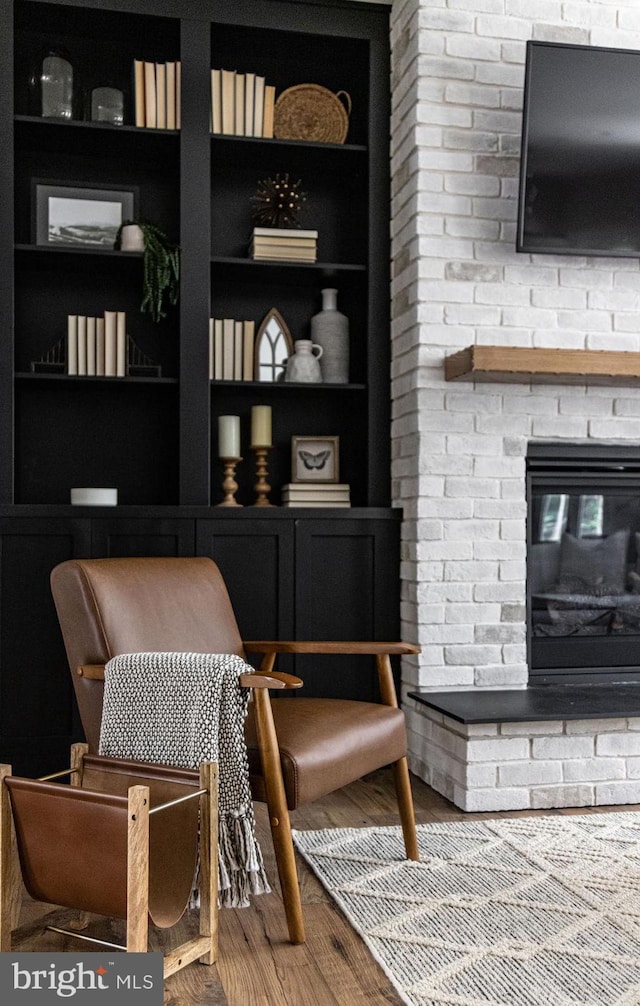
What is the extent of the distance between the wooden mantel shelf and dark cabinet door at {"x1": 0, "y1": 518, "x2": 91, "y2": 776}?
1435 millimetres

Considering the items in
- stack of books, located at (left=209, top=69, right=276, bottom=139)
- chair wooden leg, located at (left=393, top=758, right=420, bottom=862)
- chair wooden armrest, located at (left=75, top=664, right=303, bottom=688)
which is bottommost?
chair wooden leg, located at (left=393, top=758, right=420, bottom=862)

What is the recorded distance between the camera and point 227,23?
362 centimetres

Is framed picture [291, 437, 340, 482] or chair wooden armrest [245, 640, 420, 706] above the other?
framed picture [291, 437, 340, 482]

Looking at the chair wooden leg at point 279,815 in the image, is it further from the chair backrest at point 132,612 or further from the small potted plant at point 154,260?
the small potted plant at point 154,260

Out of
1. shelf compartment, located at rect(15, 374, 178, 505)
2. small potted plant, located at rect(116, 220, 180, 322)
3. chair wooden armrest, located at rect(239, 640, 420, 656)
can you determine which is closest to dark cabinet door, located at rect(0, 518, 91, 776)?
shelf compartment, located at rect(15, 374, 178, 505)

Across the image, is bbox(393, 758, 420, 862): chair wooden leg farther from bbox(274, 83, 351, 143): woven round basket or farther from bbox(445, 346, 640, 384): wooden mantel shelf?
bbox(274, 83, 351, 143): woven round basket

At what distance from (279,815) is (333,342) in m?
2.19

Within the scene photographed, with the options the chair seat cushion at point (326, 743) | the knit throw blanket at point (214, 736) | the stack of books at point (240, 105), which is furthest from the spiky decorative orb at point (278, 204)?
the knit throw blanket at point (214, 736)

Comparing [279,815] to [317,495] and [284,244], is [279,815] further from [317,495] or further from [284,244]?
[284,244]

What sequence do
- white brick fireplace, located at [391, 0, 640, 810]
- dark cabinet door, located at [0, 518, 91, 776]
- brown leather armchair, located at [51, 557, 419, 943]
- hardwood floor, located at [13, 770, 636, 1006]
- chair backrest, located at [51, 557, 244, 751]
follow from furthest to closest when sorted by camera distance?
white brick fireplace, located at [391, 0, 640, 810] < dark cabinet door, located at [0, 518, 91, 776] < chair backrest, located at [51, 557, 244, 751] < brown leather armchair, located at [51, 557, 419, 943] < hardwood floor, located at [13, 770, 636, 1006]

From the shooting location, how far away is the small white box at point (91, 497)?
3496 mm

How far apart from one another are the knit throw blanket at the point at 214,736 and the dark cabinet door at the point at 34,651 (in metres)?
1.28

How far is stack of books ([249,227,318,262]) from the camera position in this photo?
146 inches

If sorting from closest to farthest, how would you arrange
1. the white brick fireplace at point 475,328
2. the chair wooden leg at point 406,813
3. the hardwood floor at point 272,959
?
the hardwood floor at point 272,959, the chair wooden leg at point 406,813, the white brick fireplace at point 475,328
